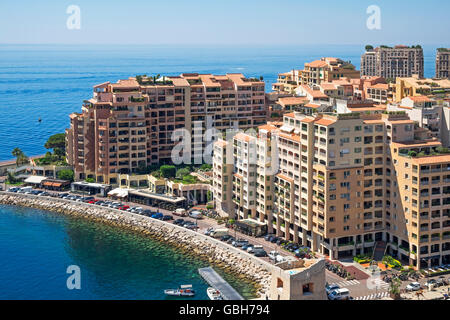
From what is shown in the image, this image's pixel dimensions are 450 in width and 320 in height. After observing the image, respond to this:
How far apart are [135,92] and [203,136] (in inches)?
568

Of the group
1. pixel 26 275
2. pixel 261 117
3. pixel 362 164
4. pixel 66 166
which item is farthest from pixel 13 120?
pixel 362 164

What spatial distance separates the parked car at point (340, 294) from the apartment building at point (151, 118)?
50714mm

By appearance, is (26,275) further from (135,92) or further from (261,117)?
(261,117)

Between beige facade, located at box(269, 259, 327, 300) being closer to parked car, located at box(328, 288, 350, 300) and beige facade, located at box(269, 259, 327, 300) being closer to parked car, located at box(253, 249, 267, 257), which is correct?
parked car, located at box(328, 288, 350, 300)

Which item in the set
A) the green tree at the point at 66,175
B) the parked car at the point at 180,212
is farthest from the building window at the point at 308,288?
the green tree at the point at 66,175

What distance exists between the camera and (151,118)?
10606 cm

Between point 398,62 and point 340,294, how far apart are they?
436 ft

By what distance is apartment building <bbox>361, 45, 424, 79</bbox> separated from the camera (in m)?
179

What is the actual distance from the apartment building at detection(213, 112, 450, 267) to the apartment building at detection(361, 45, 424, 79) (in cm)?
11168

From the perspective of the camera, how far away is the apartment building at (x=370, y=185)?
221ft

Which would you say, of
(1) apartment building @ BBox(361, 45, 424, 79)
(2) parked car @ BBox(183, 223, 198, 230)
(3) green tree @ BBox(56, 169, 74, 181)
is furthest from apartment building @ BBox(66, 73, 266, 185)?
(1) apartment building @ BBox(361, 45, 424, 79)

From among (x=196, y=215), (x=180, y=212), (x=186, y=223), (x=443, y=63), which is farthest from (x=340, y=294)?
(x=443, y=63)

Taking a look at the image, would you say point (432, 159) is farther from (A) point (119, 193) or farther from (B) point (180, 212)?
(A) point (119, 193)

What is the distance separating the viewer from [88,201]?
98375mm
